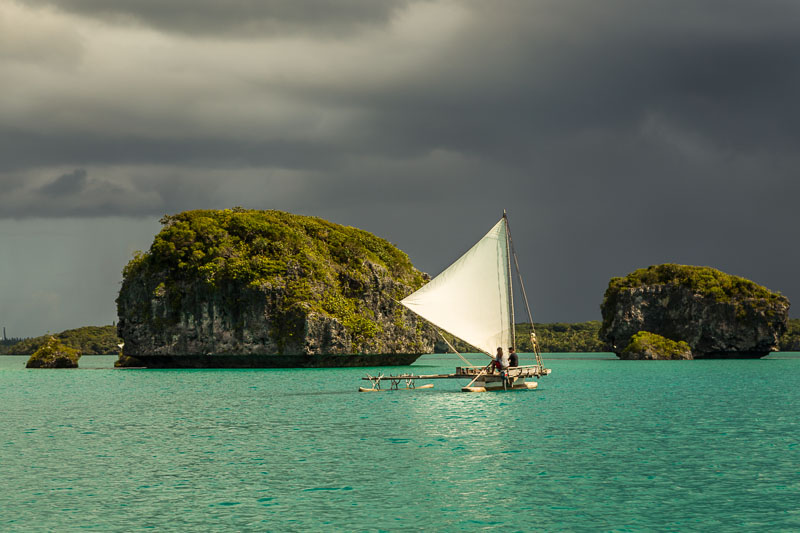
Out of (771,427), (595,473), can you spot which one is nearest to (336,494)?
(595,473)

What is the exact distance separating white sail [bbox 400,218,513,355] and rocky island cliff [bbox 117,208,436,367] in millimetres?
47680

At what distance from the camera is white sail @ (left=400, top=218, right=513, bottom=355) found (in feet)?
139

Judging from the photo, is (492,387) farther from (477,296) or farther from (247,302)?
(247,302)

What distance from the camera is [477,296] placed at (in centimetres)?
4250

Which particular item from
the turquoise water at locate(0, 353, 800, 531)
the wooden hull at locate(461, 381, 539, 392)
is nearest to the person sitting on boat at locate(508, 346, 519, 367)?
the wooden hull at locate(461, 381, 539, 392)

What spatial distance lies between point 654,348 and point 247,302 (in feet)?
212

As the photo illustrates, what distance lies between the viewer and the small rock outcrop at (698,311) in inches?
4606

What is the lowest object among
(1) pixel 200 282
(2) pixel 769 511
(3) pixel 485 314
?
(2) pixel 769 511

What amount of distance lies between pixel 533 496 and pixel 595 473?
10.7ft

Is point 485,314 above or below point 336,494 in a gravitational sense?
above

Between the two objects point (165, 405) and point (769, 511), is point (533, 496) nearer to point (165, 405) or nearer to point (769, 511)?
point (769, 511)

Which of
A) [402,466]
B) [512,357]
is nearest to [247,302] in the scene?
[512,357]

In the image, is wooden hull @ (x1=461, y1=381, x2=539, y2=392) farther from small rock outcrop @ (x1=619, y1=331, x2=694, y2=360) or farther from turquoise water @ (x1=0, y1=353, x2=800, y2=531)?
small rock outcrop @ (x1=619, y1=331, x2=694, y2=360)

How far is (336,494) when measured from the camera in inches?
695
